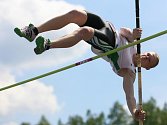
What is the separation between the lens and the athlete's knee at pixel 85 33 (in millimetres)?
9234

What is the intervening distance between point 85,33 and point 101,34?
35 centimetres

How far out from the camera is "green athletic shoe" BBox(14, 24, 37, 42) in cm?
919

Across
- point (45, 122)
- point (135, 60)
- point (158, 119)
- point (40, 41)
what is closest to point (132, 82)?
point (135, 60)

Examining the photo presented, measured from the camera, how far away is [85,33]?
9273 millimetres

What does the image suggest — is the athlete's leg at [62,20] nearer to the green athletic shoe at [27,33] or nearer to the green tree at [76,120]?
the green athletic shoe at [27,33]

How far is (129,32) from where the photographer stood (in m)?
10.1

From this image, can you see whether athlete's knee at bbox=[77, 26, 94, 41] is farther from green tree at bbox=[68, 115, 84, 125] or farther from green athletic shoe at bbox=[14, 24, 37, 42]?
green tree at bbox=[68, 115, 84, 125]

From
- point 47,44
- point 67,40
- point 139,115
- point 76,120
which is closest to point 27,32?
point 47,44

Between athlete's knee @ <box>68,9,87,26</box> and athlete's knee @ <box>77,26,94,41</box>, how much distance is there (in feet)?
0.63

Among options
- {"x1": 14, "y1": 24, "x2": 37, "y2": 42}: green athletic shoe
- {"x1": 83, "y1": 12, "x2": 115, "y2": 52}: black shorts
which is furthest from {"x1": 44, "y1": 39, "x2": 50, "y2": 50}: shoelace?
{"x1": 83, "y1": 12, "x2": 115, "y2": 52}: black shorts

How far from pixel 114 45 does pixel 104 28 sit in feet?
0.94

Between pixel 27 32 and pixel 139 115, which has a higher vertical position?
pixel 27 32

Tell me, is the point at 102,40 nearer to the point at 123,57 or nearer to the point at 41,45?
the point at 123,57

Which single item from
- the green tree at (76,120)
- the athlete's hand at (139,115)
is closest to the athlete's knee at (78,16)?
the athlete's hand at (139,115)
